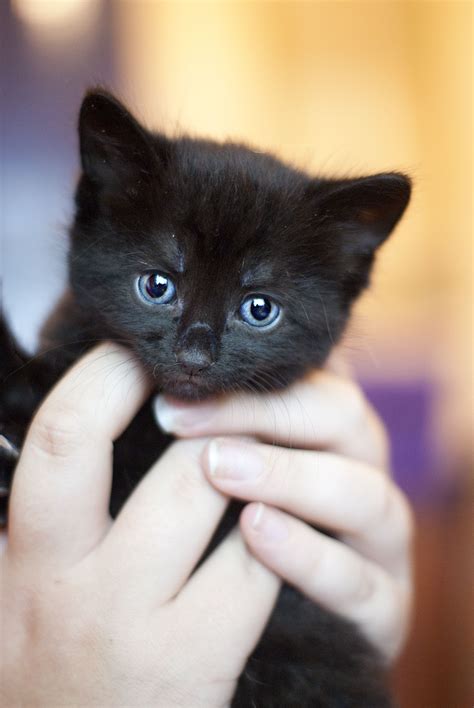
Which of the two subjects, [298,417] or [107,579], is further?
[298,417]

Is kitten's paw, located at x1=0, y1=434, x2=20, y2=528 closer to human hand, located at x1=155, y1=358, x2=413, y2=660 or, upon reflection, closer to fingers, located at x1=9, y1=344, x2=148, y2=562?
fingers, located at x1=9, y1=344, x2=148, y2=562

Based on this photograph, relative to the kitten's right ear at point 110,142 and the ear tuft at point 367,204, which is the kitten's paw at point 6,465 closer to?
the kitten's right ear at point 110,142

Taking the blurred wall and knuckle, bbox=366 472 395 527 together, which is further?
the blurred wall

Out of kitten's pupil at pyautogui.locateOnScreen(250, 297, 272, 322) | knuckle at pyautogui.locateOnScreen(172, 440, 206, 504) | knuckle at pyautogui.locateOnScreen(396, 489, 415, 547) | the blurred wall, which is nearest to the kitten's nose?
kitten's pupil at pyautogui.locateOnScreen(250, 297, 272, 322)

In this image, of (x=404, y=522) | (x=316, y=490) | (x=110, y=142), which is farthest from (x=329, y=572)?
(x=110, y=142)

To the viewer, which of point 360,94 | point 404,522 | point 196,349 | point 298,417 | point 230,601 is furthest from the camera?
point 360,94

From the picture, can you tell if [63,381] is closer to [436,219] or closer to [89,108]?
[89,108]

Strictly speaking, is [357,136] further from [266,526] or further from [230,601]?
[230,601]
